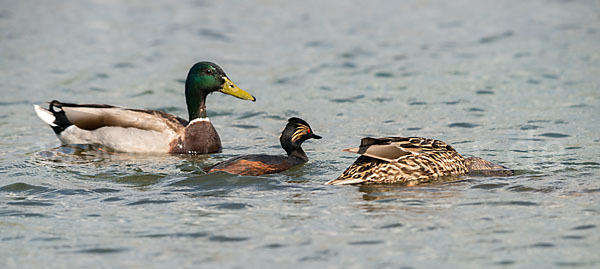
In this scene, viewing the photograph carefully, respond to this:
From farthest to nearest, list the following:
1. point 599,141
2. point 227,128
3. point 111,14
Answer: point 111,14 → point 227,128 → point 599,141

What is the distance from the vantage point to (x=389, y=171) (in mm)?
9289

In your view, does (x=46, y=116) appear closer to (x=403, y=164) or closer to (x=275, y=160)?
(x=275, y=160)

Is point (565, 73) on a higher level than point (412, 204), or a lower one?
higher

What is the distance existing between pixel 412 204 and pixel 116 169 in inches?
162

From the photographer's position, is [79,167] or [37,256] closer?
[37,256]

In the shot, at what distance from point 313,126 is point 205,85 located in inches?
75.1

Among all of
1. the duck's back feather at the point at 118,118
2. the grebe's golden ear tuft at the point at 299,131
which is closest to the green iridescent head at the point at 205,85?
the duck's back feather at the point at 118,118

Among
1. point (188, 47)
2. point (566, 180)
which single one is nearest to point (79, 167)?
point (566, 180)

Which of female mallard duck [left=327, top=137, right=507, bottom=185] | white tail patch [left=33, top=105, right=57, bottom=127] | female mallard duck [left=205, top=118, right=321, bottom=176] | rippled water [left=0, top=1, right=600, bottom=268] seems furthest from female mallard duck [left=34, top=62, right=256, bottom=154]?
female mallard duck [left=327, top=137, right=507, bottom=185]

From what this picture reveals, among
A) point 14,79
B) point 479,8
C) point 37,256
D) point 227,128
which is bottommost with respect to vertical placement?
point 37,256

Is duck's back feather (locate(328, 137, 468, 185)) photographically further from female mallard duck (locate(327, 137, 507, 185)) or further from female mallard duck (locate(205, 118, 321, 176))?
female mallard duck (locate(205, 118, 321, 176))

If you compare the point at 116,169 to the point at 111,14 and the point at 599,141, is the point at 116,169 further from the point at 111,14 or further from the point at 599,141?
the point at 111,14

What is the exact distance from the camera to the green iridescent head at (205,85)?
12453mm

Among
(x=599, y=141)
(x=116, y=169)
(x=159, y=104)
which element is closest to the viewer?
(x=116, y=169)
